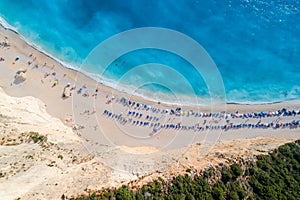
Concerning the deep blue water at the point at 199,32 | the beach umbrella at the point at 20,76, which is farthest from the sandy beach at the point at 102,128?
the deep blue water at the point at 199,32

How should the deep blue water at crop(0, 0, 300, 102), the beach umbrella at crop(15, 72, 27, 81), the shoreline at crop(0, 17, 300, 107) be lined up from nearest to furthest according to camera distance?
the beach umbrella at crop(15, 72, 27, 81) < the shoreline at crop(0, 17, 300, 107) < the deep blue water at crop(0, 0, 300, 102)

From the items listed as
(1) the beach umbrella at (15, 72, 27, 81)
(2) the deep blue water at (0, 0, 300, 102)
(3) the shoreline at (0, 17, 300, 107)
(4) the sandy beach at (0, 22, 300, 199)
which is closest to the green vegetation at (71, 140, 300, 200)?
(4) the sandy beach at (0, 22, 300, 199)

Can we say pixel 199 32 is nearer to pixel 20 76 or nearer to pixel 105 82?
pixel 105 82

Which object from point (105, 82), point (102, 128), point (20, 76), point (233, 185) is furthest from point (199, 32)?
point (233, 185)

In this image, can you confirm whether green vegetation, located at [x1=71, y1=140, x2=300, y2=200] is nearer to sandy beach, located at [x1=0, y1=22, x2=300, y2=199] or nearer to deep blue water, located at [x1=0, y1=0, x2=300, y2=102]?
sandy beach, located at [x1=0, y1=22, x2=300, y2=199]

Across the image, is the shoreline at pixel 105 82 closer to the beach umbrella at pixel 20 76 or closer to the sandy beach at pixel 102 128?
the sandy beach at pixel 102 128
